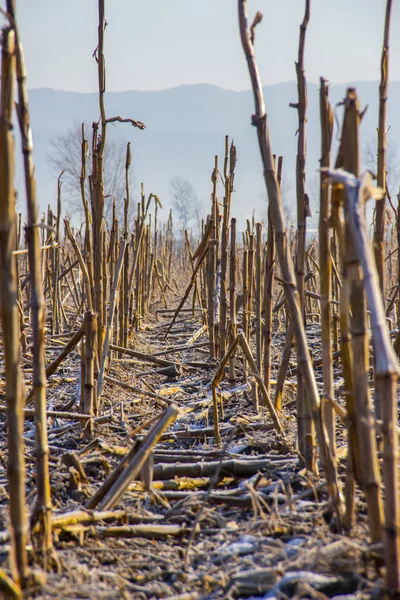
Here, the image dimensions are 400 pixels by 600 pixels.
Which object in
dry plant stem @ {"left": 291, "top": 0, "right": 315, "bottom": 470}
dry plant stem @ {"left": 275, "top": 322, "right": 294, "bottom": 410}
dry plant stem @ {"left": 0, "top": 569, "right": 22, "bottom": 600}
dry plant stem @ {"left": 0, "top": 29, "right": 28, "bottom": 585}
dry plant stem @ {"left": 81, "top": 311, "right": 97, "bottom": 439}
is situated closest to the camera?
dry plant stem @ {"left": 0, "top": 569, "right": 22, "bottom": 600}

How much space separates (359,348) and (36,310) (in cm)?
71

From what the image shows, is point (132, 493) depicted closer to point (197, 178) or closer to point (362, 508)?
point (362, 508)

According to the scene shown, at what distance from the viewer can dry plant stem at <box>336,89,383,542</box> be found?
1.26m

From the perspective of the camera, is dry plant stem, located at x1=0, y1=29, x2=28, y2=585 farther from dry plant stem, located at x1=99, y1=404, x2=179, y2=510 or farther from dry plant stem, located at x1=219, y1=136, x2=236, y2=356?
dry plant stem, located at x1=219, y1=136, x2=236, y2=356

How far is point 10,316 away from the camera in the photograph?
122 centimetres

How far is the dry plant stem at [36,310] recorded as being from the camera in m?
1.38

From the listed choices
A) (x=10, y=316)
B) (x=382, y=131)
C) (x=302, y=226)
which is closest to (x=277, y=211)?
(x=302, y=226)

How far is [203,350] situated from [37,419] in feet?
11.1

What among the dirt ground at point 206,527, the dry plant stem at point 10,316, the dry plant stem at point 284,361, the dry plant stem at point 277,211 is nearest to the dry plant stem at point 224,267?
the dirt ground at point 206,527

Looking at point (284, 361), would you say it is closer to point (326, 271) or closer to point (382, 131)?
point (326, 271)

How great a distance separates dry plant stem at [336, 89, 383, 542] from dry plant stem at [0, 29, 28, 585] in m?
0.68

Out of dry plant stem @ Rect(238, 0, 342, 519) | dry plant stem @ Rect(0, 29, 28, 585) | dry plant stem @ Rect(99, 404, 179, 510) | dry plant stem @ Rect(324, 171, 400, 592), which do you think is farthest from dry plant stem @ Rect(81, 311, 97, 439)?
dry plant stem @ Rect(324, 171, 400, 592)

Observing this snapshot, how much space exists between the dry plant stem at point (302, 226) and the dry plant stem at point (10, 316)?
940mm

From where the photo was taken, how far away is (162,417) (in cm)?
179
